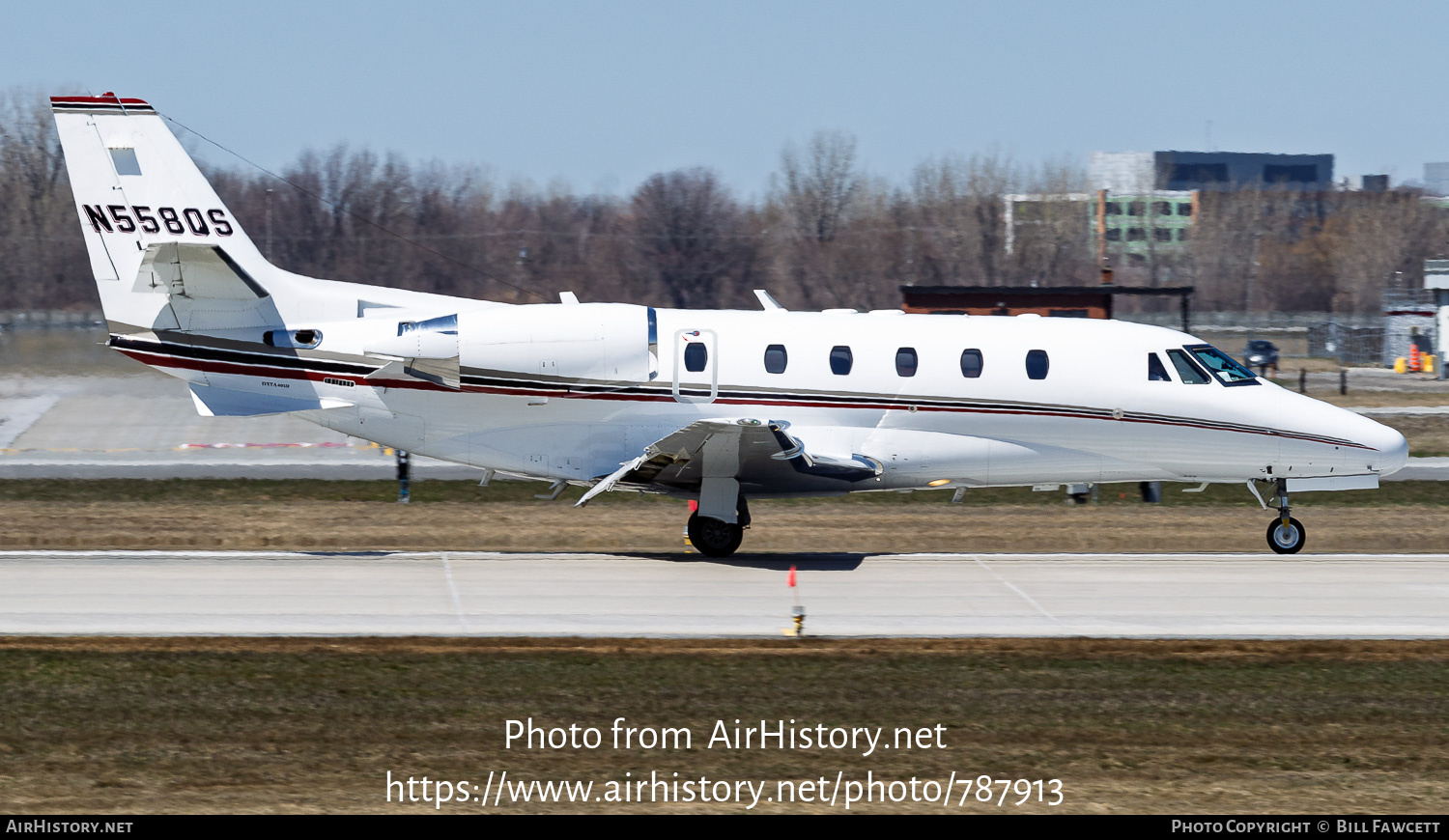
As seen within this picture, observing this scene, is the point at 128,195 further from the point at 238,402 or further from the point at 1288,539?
the point at 1288,539

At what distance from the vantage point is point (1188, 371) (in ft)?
63.2

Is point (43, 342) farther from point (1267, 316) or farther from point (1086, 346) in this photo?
point (1267, 316)

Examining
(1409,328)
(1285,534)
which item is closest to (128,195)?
(1285,534)

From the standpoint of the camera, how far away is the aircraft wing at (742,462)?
17172mm

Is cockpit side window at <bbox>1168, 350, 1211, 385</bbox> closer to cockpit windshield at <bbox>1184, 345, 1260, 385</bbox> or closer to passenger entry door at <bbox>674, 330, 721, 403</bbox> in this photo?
cockpit windshield at <bbox>1184, 345, 1260, 385</bbox>

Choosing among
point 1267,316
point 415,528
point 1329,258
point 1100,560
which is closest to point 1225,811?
point 1100,560

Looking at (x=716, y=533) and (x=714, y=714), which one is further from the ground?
(x=716, y=533)

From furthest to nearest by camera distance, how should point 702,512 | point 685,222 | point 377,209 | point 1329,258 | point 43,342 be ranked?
point 1329,258 → point 685,222 → point 377,209 → point 43,342 → point 702,512

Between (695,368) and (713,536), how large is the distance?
226cm

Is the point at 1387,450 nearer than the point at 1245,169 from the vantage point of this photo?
Yes

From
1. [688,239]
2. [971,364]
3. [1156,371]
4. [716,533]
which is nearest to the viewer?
[971,364]

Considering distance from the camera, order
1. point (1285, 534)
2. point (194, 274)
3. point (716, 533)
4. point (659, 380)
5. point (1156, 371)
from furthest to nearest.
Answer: point (1285, 534)
point (1156, 371)
point (716, 533)
point (659, 380)
point (194, 274)

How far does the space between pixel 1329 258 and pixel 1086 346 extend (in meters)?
93.1

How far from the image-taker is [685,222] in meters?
67.6
